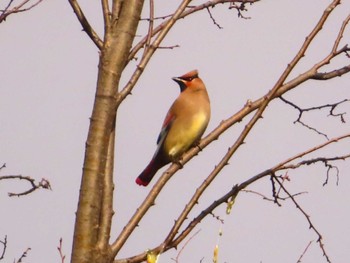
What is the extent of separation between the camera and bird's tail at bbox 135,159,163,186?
6053mm

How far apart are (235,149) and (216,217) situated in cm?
36

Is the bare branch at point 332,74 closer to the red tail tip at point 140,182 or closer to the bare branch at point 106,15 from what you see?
the bare branch at point 106,15

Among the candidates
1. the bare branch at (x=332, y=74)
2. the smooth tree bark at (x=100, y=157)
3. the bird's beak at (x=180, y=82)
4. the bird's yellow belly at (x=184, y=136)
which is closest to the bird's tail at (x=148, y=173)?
the bird's yellow belly at (x=184, y=136)

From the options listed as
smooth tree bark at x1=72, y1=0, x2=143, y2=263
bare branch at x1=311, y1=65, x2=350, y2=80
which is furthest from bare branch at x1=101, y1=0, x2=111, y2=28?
bare branch at x1=311, y1=65, x2=350, y2=80

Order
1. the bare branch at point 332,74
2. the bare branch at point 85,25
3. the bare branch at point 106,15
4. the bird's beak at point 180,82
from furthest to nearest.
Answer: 1. the bird's beak at point 180,82
2. the bare branch at point 332,74
3. the bare branch at point 85,25
4. the bare branch at point 106,15

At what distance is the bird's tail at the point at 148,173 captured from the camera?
605 cm

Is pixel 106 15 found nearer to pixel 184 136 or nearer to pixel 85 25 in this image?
pixel 85 25

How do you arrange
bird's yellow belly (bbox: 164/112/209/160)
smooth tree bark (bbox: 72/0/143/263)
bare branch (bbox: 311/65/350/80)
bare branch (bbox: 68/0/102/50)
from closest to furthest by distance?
1. smooth tree bark (bbox: 72/0/143/263)
2. bare branch (bbox: 68/0/102/50)
3. bare branch (bbox: 311/65/350/80)
4. bird's yellow belly (bbox: 164/112/209/160)

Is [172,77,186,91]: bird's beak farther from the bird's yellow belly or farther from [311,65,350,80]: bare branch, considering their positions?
[311,65,350,80]: bare branch

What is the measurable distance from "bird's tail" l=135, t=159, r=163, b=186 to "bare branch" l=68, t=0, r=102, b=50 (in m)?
2.73

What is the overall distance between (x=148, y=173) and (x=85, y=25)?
285 centimetres

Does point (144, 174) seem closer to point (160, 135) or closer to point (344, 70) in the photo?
point (160, 135)

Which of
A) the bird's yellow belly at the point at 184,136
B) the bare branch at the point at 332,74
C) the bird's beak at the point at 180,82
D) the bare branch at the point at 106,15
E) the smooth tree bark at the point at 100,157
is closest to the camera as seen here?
the smooth tree bark at the point at 100,157

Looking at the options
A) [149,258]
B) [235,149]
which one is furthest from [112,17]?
[149,258]
